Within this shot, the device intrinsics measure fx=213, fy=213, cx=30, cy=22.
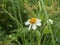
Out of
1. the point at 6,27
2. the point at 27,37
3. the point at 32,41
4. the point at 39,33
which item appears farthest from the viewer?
the point at 6,27

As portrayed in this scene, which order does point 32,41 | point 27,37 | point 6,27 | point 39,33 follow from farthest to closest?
point 6,27 < point 27,37 < point 32,41 < point 39,33

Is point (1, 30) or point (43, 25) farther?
point (1, 30)

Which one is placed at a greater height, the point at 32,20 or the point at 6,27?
the point at 32,20

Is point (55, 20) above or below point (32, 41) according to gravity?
above

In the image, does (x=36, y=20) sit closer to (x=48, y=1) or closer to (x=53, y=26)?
(x=53, y=26)

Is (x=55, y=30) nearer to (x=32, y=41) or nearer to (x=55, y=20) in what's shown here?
(x=55, y=20)

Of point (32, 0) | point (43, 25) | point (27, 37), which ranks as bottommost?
point (27, 37)

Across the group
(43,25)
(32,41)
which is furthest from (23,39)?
(43,25)

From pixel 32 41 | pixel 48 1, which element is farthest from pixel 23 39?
pixel 48 1

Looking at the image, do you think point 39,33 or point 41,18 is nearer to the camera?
point 39,33
